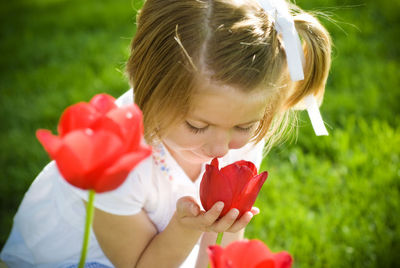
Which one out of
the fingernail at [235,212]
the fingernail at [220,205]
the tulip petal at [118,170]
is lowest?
the fingernail at [235,212]

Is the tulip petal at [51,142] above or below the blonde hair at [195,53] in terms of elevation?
above

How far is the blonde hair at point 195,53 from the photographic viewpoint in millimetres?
1069

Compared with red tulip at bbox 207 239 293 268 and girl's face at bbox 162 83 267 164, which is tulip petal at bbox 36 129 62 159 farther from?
girl's face at bbox 162 83 267 164

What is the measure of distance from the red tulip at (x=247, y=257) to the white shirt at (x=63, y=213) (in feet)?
2.69

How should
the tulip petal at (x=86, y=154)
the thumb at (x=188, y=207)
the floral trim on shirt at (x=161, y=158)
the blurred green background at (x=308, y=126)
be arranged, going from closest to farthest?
the tulip petal at (x=86, y=154) < the thumb at (x=188, y=207) < the floral trim on shirt at (x=161, y=158) < the blurred green background at (x=308, y=126)

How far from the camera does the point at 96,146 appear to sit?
51 centimetres

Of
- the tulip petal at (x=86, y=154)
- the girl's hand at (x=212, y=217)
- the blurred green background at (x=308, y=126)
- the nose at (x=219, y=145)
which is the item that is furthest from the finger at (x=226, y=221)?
the blurred green background at (x=308, y=126)

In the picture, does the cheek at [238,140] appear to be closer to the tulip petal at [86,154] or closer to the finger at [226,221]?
the finger at [226,221]

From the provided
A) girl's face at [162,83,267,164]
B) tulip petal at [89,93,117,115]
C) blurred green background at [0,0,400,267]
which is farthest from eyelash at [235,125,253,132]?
tulip petal at [89,93,117,115]

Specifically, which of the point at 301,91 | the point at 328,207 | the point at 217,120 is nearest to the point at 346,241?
the point at 328,207

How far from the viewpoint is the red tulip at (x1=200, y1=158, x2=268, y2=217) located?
30.6 inches

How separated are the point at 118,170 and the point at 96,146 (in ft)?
0.12

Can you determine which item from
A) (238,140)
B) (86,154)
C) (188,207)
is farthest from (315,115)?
→ (86,154)

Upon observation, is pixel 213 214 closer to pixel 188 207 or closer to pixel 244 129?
pixel 188 207
